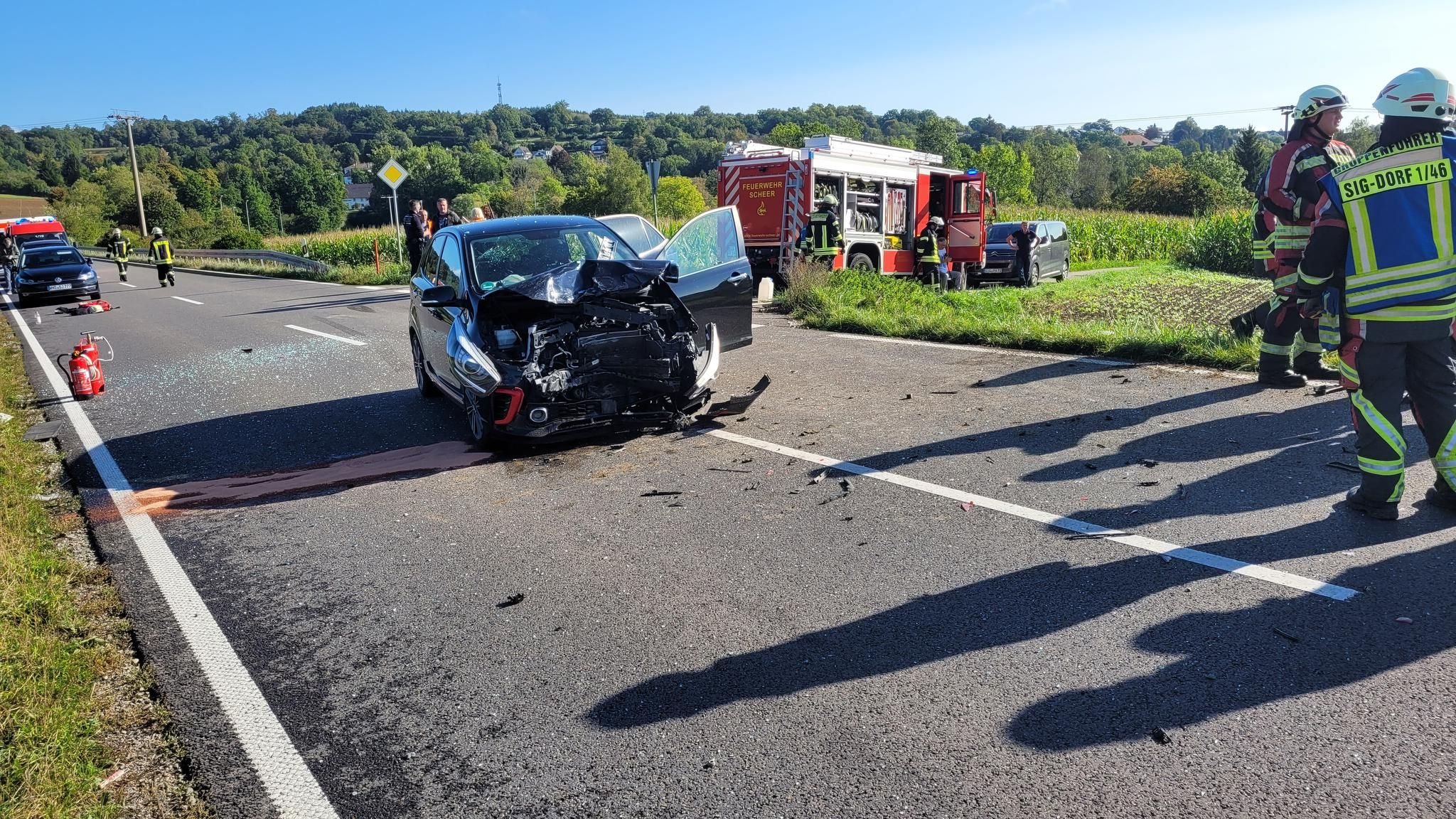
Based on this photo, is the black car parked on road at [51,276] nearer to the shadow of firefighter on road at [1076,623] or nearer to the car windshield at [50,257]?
the car windshield at [50,257]

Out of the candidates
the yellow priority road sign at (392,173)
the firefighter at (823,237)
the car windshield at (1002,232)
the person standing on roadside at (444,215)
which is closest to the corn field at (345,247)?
the yellow priority road sign at (392,173)

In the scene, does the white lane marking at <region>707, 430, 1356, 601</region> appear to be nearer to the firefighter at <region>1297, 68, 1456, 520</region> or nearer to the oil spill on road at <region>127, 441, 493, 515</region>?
the firefighter at <region>1297, 68, 1456, 520</region>

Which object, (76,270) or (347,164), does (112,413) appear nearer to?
(76,270)

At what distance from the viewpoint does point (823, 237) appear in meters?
15.9

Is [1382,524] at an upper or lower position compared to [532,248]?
lower

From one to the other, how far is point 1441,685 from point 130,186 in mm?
104865

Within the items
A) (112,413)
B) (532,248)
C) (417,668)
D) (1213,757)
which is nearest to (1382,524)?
(1213,757)

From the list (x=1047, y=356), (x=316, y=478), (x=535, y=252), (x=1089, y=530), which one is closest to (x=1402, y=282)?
(x=1089, y=530)

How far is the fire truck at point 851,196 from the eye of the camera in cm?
1706

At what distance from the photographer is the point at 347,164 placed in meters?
143

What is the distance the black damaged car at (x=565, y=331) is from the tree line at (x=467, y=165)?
45141 millimetres

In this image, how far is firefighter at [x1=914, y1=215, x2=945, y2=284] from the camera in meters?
18.8

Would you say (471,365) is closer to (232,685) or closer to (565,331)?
(565,331)

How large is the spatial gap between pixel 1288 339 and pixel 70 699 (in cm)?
781
